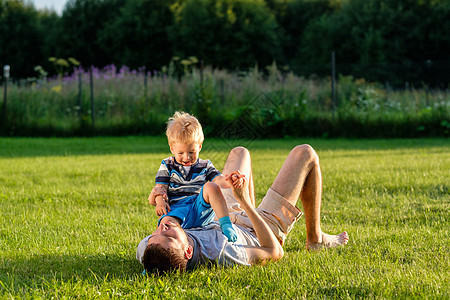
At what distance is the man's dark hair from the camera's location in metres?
3.03

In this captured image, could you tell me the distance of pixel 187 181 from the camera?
135 inches

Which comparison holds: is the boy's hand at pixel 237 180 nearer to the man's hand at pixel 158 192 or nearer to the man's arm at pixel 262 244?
the man's arm at pixel 262 244

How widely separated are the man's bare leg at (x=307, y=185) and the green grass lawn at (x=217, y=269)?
15 centimetres

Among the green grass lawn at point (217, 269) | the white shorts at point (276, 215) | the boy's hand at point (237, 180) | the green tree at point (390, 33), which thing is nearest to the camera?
the green grass lawn at point (217, 269)

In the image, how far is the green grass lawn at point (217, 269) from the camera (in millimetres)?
2955

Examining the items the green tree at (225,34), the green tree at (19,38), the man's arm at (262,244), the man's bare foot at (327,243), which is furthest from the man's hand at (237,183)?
the green tree at (19,38)

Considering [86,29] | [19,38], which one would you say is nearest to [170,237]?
[86,29]

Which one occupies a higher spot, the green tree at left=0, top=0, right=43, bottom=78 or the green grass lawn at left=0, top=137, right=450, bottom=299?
the green tree at left=0, top=0, right=43, bottom=78

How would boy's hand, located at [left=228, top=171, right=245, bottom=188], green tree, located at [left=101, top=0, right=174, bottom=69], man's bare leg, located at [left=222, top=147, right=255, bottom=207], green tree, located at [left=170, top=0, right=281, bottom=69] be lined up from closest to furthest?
boy's hand, located at [left=228, top=171, right=245, bottom=188], man's bare leg, located at [left=222, top=147, right=255, bottom=207], green tree, located at [left=170, top=0, right=281, bottom=69], green tree, located at [left=101, top=0, right=174, bottom=69]

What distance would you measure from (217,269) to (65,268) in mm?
1030

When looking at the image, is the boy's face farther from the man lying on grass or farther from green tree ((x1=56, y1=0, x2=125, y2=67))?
green tree ((x1=56, y1=0, x2=125, y2=67))

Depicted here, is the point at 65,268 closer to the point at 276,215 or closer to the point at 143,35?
the point at 276,215

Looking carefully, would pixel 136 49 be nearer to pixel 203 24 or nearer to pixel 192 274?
Answer: pixel 203 24

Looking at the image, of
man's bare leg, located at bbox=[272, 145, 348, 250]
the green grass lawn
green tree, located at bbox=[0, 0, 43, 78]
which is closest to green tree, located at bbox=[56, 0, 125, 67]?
green tree, located at bbox=[0, 0, 43, 78]
